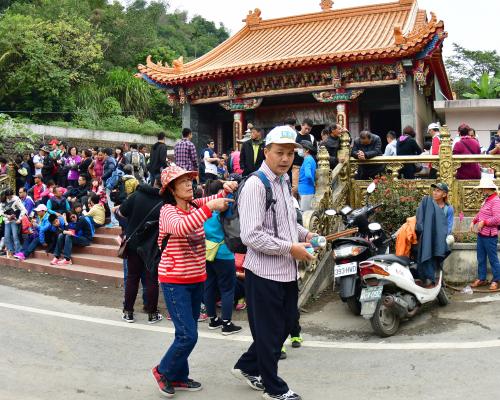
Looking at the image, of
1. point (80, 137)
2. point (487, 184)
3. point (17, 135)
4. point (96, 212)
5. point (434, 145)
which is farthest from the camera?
point (80, 137)

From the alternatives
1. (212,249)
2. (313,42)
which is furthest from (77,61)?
(212,249)

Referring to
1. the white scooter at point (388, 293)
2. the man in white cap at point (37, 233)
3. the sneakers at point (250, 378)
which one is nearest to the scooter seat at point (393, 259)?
the white scooter at point (388, 293)

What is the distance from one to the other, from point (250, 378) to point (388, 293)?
92.3 inches

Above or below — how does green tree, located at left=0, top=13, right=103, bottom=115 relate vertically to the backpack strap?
above

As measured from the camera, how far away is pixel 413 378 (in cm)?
448

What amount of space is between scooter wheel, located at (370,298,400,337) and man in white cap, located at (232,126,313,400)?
203cm

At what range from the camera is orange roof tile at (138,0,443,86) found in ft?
44.8

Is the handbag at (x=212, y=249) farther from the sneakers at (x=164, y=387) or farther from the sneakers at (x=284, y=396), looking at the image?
the sneakers at (x=284, y=396)

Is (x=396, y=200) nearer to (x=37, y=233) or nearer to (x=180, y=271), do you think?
(x=180, y=271)

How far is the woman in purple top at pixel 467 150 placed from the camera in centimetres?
870

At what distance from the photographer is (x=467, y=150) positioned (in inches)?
355

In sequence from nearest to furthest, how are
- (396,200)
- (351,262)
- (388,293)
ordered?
(388,293), (351,262), (396,200)

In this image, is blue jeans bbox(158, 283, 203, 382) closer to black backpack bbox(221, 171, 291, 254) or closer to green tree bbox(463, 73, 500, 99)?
black backpack bbox(221, 171, 291, 254)

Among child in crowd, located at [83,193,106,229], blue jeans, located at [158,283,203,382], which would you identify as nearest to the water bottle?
blue jeans, located at [158,283,203,382]
